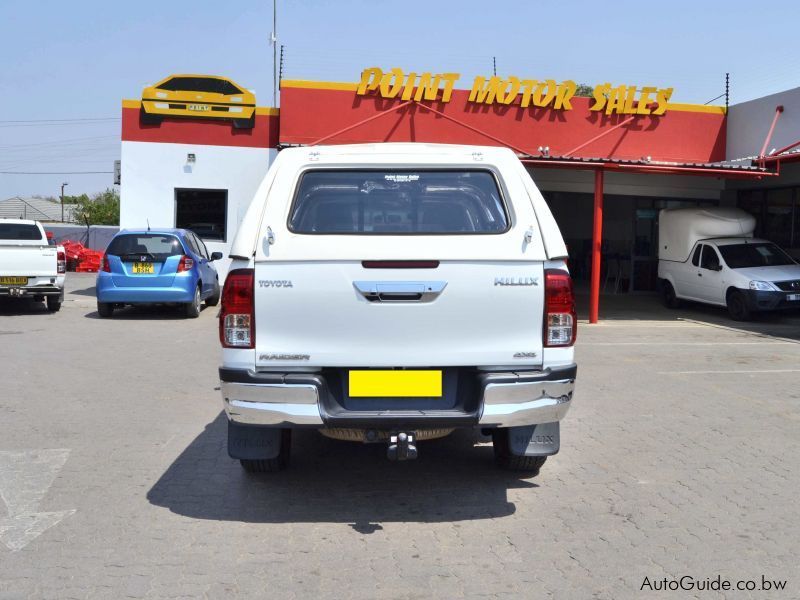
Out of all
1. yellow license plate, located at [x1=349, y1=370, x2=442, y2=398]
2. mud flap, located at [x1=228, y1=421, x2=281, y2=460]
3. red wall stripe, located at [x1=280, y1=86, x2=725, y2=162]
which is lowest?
mud flap, located at [x1=228, y1=421, x2=281, y2=460]

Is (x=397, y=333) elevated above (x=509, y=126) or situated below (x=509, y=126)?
below

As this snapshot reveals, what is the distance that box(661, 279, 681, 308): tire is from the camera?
18750 mm


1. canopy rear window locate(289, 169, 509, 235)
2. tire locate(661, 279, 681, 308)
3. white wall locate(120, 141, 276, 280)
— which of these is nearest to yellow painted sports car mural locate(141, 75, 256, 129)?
white wall locate(120, 141, 276, 280)

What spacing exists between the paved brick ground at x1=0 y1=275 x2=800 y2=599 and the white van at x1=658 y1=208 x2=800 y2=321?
762cm

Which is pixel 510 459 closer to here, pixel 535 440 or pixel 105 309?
pixel 535 440

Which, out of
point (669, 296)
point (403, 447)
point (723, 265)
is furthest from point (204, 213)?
point (403, 447)

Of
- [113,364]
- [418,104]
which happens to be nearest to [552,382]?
[113,364]

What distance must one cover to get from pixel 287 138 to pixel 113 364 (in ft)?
32.9

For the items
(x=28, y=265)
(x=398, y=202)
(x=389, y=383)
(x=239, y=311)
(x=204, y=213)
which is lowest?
(x=389, y=383)

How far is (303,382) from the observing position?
174 inches

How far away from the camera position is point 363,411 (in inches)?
177

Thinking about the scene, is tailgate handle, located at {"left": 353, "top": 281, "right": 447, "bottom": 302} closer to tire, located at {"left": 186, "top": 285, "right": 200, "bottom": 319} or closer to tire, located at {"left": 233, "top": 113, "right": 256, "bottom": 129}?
tire, located at {"left": 186, "top": 285, "right": 200, "bottom": 319}

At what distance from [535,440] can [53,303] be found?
1293 cm

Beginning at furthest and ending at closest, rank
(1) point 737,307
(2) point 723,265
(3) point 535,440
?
1. (2) point 723,265
2. (1) point 737,307
3. (3) point 535,440
